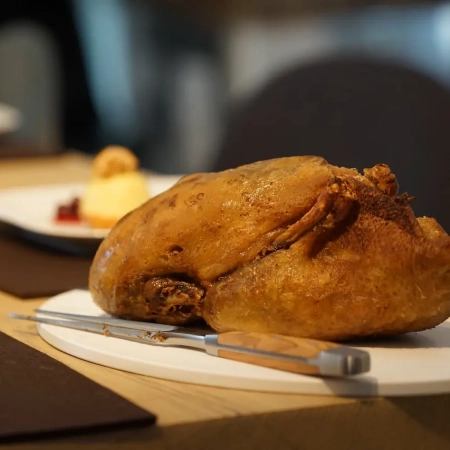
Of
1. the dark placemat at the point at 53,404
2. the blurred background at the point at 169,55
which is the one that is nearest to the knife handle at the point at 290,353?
the dark placemat at the point at 53,404

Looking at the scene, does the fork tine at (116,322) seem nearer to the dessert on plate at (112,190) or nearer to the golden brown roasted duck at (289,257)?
the golden brown roasted duck at (289,257)

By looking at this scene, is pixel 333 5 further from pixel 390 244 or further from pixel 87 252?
pixel 390 244

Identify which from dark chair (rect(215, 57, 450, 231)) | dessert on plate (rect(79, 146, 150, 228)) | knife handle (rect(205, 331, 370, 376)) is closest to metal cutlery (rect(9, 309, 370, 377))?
knife handle (rect(205, 331, 370, 376))

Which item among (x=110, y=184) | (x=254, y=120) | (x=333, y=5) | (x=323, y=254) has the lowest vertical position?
(x=323, y=254)

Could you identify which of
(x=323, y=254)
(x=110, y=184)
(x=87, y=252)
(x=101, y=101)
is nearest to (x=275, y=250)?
(x=323, y=254)

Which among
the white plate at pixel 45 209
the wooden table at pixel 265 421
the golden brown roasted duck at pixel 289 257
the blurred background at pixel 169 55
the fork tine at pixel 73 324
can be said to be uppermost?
the blurred background at pixel 169 55

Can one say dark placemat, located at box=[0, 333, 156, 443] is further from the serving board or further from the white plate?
the white plate

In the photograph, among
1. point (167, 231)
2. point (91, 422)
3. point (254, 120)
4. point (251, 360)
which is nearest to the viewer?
point (91, 422)
